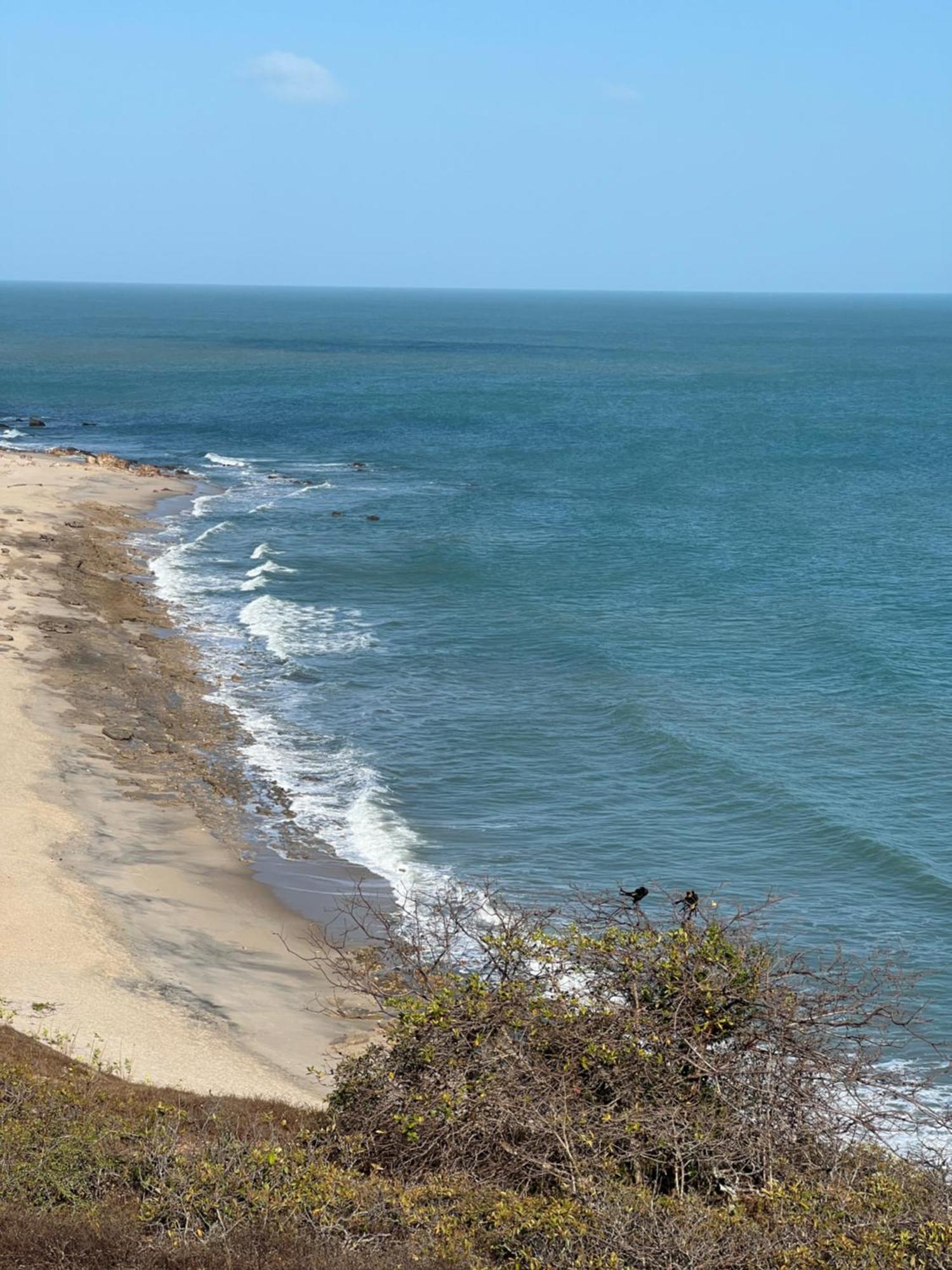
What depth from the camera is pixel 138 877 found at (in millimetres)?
26609

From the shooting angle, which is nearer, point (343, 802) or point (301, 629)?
point (343, 802)

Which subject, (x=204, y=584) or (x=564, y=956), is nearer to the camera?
(x=564, y=956)

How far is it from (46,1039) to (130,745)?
51.2 ft

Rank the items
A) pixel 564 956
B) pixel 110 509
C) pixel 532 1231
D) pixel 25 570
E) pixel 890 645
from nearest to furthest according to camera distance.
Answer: pixel 532 1231 → pixel 564 956 → pixel 890 645 → pixel 25 570 → pixel 110 509

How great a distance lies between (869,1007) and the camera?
873 inches

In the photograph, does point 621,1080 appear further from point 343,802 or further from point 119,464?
point 119,464

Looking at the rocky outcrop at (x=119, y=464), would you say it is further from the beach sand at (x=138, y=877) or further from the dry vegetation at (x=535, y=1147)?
the dry vegetation at (x=535, y=1147)

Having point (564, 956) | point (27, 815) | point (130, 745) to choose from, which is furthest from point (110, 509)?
point (564, 956)

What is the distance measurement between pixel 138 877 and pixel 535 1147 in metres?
15.7

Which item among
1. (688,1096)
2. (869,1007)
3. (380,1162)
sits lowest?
(869,1007)

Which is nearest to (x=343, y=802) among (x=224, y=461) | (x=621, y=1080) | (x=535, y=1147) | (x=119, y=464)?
(x=621, y=1080)

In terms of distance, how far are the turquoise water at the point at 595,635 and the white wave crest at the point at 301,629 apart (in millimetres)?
165

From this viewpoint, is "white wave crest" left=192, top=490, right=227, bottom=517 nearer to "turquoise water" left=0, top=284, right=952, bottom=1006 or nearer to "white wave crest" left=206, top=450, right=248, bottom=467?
"turquoise water" left=0, top=284, right=952, bottom=1006

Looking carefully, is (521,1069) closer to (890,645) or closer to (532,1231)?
(532,1231)
